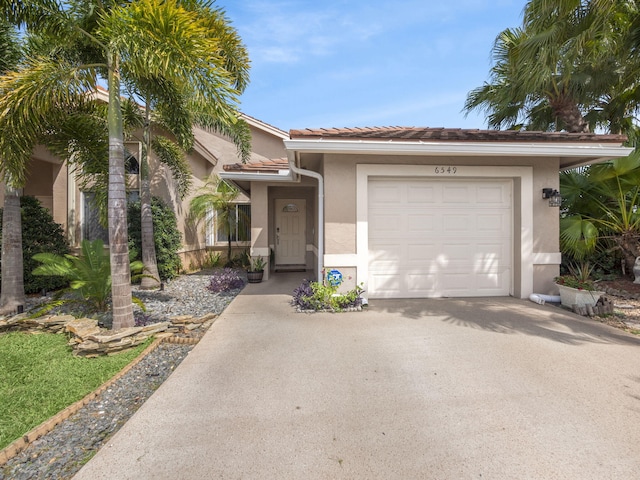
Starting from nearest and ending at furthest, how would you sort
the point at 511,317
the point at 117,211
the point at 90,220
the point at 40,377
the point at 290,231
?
the point at 40,377, the point at 117,211, the point at 511,317, the point at 90,220, the point at 290,231

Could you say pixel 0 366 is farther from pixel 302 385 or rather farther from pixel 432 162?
pixel 432 162

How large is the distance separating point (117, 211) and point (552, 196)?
313 inches

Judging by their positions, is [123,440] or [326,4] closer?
[123,440]

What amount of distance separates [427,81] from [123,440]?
10404mm

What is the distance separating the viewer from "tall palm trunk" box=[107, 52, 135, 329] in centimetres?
480

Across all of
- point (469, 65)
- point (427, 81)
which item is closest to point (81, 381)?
point (427, 81)

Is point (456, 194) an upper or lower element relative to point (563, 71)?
lower

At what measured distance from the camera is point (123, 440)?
2434 millimetres

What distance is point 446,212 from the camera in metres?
6.64

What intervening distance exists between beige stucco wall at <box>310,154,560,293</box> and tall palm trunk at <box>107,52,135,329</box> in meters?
3.38

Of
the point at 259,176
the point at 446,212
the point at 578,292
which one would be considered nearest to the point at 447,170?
the point at 446,212

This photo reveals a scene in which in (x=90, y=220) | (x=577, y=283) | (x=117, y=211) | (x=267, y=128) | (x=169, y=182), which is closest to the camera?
(x=117, y=211)

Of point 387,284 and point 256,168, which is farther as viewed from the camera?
point 256,168

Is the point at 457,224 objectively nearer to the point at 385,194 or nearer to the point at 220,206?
the point at 385,194
